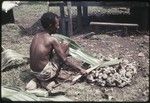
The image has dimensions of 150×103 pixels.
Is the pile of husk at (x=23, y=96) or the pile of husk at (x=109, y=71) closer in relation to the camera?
the pile of husk at (x=23, y=96)

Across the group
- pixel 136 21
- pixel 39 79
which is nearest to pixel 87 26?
A: pixel 136 21

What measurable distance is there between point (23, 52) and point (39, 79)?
5.45ft

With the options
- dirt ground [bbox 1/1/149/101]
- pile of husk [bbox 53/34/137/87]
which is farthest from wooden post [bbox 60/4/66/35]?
pile of husk [bbox 53/34/137/87]

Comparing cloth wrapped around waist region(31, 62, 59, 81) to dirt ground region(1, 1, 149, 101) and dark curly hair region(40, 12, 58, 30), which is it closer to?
dirt ground region(1, 1, 149, 101)

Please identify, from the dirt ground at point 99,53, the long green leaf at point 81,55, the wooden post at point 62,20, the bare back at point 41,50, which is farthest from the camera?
the wooden post at point 62,20

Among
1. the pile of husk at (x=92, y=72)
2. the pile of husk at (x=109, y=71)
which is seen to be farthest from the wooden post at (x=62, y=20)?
the pile of husk at (x=109, y=71)

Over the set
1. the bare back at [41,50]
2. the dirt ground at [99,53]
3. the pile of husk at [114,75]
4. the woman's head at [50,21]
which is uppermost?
the woman's head at [50,21]

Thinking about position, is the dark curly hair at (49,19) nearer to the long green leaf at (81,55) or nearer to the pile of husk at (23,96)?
the long green leaf at (81,55)

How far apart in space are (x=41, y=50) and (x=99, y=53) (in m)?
1.57

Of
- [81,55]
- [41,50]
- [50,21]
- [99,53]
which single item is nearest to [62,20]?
[99,53]

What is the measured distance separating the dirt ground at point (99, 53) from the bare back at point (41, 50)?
43 centimetres

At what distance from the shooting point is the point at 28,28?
9.45 m

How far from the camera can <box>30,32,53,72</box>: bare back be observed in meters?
5.95

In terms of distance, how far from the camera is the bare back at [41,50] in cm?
595
